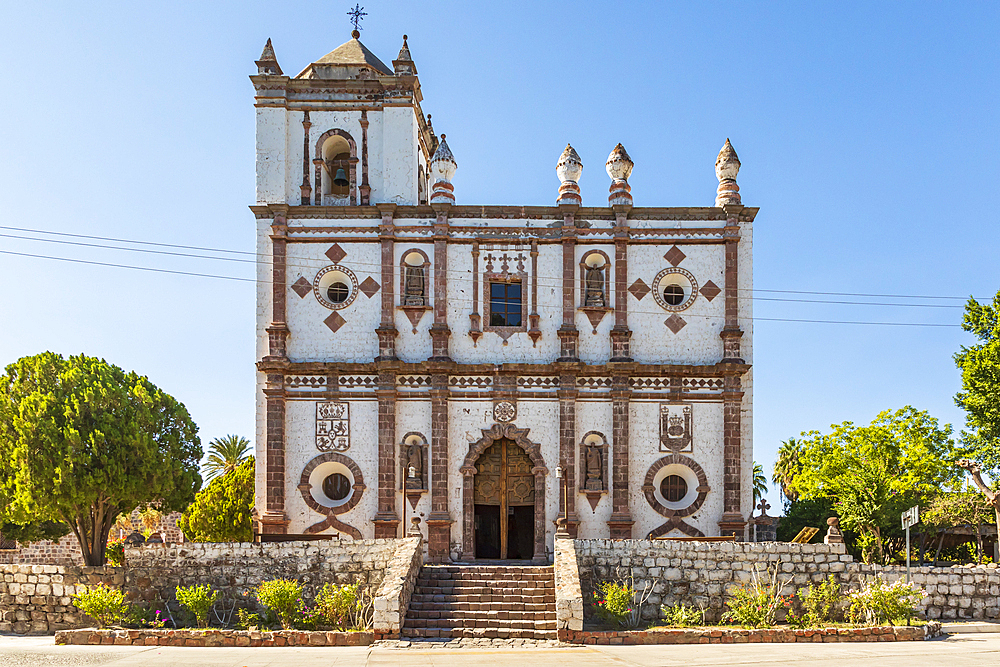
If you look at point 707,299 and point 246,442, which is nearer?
point 707,299

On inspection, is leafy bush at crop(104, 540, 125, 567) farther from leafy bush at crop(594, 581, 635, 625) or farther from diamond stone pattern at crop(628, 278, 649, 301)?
diamond stone pattern at crop(628, 278, 649, 301)

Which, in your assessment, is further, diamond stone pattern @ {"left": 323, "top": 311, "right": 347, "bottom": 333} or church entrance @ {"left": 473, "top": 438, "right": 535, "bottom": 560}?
diamond stone pattern @ {"left": 323, "top": 311, "right": 347, "bottom": 333}

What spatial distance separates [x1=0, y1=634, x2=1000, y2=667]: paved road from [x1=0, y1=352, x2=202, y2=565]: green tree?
6.17 meters

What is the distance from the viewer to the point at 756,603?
20.1m

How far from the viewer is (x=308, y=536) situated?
2569 cm

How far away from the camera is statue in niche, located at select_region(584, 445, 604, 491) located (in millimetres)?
26188

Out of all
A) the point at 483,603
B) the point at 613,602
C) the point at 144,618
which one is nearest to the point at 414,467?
Answer: the point at 483,603

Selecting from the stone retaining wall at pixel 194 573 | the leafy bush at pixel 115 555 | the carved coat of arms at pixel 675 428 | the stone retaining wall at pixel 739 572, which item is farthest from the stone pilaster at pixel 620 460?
the leafy bush at pixel 115 555

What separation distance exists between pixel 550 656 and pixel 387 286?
1351cm

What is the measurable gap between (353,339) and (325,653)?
11.8m

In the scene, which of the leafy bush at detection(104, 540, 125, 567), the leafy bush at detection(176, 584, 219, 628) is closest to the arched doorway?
the leafy bush at detection(176, 584, 219, 628)

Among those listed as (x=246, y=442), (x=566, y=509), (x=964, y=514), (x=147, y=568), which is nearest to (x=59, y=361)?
(x=147, y=568)

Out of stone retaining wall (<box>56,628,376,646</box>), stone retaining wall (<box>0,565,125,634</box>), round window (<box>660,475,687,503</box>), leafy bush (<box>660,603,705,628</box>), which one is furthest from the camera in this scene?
round window (<box>660,475,687,503</box>)

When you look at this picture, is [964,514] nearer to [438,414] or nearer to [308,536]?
[438,414]
